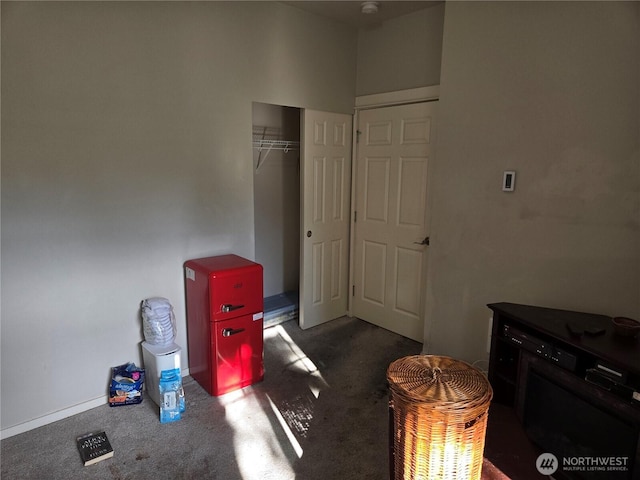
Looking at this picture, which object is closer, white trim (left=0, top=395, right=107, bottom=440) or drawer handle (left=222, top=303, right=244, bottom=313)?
white trim (left=0, top=395, right=107, bottom=440)

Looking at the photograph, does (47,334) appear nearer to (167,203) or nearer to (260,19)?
(167,203)

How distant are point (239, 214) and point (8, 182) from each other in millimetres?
1426

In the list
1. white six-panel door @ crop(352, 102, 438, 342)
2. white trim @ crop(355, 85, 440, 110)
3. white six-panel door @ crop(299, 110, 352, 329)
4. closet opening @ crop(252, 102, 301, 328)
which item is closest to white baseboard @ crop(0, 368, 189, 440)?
closet opening @ crop(252, 102, 301, 328)

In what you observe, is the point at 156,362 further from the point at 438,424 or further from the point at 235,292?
the point at 438,424

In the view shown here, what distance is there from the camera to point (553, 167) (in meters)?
2.39

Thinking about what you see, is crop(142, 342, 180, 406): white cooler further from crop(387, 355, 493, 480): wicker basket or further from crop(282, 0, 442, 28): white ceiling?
crop(282, 0, 442, 28): white ceiling

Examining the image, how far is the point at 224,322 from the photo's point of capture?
270 cm

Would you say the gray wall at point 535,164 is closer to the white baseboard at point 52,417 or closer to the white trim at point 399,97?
the white trim at point 399,97

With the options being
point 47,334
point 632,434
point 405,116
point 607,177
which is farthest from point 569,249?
point 47,334

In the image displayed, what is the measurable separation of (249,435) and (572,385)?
1.65 metres

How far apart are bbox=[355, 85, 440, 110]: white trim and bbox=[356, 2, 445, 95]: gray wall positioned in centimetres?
4

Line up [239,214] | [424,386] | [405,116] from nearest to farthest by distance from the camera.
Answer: [424,386] → [239,214] → [405,116]

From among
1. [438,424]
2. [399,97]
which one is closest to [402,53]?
[399,97]

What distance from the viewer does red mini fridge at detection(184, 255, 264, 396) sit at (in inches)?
105
